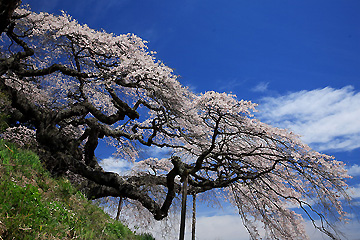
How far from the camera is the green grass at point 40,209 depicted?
3.95 m

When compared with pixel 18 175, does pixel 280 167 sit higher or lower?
higher

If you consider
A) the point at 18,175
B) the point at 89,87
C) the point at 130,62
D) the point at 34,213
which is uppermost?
the point at 89,87

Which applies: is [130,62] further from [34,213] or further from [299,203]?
[299,203]

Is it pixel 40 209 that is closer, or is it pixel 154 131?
pixel 40 209

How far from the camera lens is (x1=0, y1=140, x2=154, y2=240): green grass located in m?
3.95

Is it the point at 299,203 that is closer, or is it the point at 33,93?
the point at 299,203

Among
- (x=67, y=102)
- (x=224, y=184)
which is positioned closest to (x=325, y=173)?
(x=224, y=184)

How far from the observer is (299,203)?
397 inches

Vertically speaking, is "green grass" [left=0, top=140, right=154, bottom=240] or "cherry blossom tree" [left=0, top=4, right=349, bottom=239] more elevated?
"cherry blossom tree" [left=0, top=4, right=349, bottom=239]

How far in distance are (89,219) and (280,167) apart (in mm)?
8252

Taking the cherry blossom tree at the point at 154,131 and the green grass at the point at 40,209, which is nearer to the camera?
the green grass at the point at 40,209

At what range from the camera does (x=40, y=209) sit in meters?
4.48

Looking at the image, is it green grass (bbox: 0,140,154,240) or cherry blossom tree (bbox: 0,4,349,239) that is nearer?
green grass (bbox: 0,140,154,240)

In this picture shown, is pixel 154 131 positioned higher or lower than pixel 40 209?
higher
